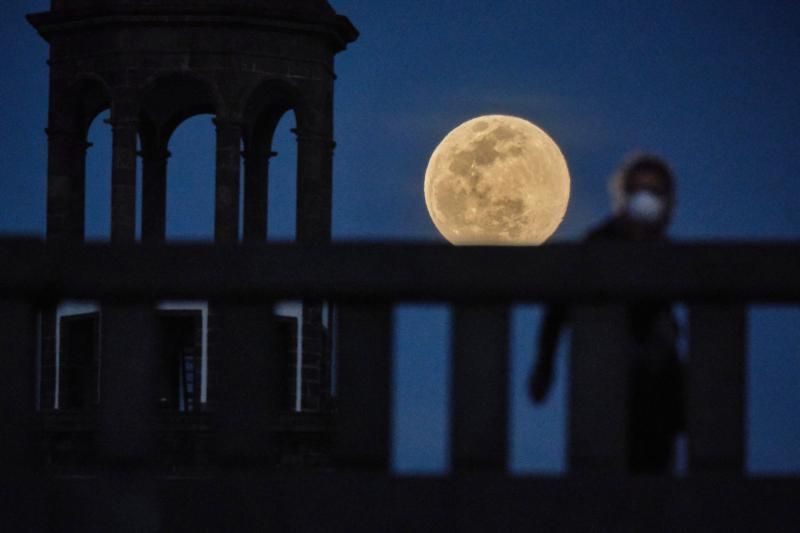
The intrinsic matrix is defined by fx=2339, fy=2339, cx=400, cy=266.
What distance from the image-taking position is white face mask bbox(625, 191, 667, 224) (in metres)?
8.00

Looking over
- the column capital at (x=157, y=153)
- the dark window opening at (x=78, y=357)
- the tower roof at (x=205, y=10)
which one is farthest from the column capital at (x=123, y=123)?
the dark window opening at (x=78, y=357)

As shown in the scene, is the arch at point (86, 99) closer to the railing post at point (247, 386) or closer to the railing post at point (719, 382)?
the railing post at point (247, 386)

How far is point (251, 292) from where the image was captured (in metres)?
7.34

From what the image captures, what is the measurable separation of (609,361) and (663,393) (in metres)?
0.56

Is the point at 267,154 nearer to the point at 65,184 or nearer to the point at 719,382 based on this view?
the point at 65,184

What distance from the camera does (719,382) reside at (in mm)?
7332

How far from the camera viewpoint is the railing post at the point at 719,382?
731 cm

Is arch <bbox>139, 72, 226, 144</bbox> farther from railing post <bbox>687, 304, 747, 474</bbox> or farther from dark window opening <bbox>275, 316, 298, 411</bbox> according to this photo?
railing post <bbox>687, 304, 747, 474</bbox>

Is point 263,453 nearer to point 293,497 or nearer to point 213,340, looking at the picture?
point 293,497

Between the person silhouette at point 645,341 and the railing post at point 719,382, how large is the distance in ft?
0.53

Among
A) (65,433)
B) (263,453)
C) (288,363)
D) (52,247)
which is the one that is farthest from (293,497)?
(288,363)

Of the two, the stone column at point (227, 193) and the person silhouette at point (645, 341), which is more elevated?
the stone column at point (227, 193)

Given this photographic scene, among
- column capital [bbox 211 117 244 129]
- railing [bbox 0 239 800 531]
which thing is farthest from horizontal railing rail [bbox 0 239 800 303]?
column capital [bbox 211 117 244 129]

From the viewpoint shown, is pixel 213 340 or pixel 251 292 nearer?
pixel 251 292
